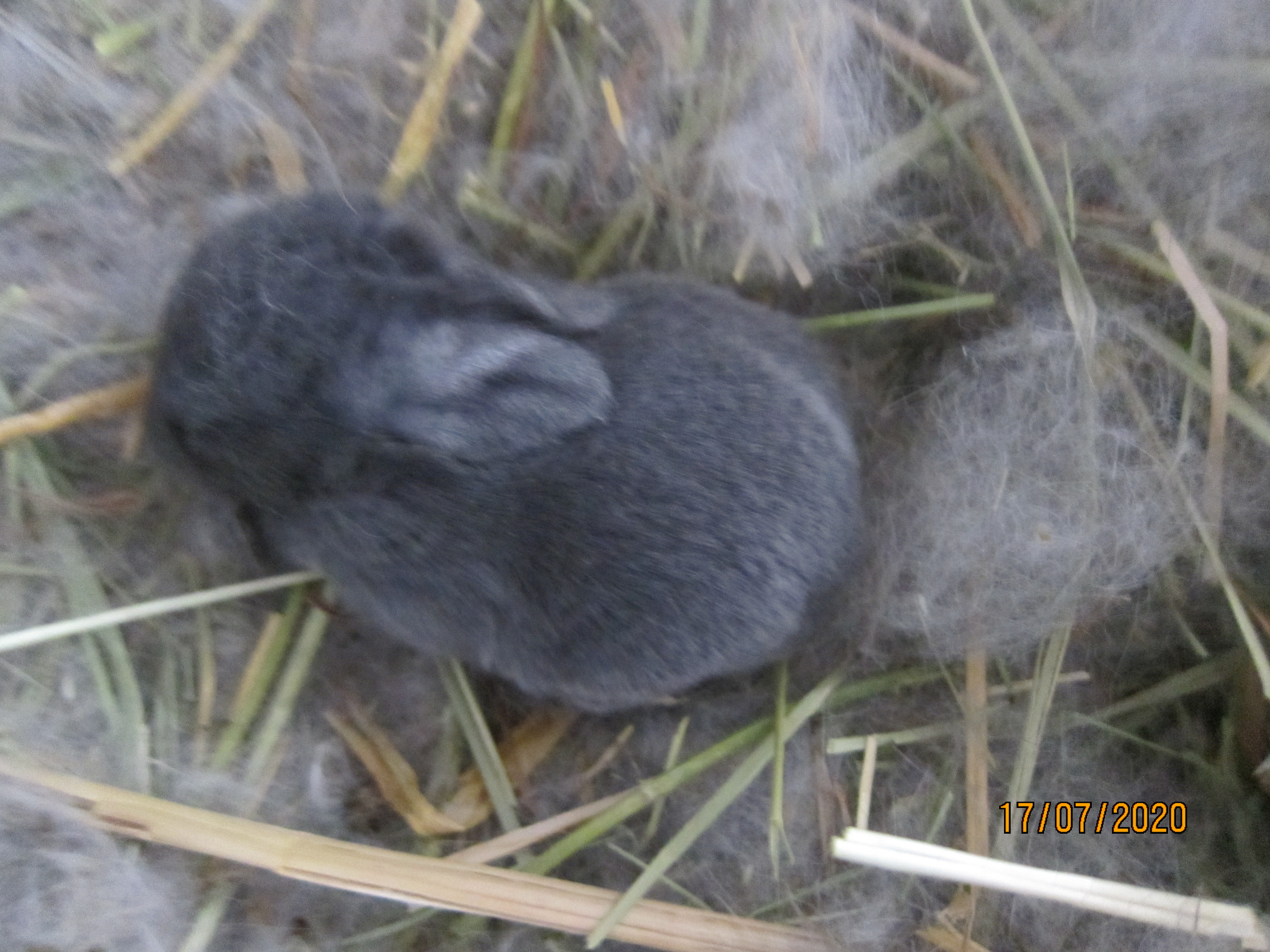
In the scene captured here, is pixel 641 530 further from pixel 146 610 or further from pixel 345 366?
pixel 146 610

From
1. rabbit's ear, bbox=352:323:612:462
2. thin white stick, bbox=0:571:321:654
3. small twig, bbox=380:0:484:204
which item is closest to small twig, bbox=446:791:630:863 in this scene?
thin white stick, bbox=0:571:321:654

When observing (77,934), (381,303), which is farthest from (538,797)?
(381,303)

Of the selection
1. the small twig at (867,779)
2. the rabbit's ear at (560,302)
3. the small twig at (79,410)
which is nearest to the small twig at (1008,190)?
the rabbit's ear at (560,302)

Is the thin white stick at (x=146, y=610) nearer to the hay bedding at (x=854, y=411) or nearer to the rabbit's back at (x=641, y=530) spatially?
the hay bedding at (x=854, y=411)

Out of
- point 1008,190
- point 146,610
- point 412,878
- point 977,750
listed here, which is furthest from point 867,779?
point 146,610

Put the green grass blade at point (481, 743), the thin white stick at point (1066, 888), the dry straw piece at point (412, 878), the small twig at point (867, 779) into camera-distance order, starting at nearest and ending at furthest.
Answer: the thin white stick at point (1066, 888)
the dry straw piece at point (412, 878)
the small twig at point (867, 779)
the green grass blade at point (481, 743)

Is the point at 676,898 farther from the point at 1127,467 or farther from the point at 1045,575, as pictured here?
the point at 1127,467
